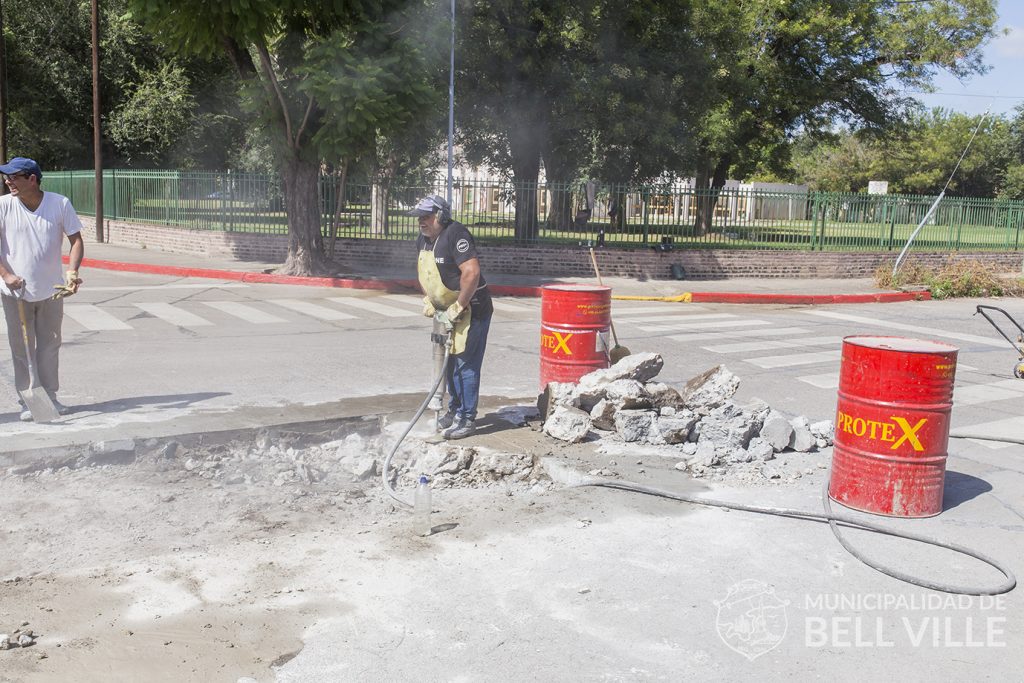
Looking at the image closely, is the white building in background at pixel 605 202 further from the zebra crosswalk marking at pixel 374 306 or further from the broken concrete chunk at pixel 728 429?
the broken concrete chunk at pixel 728 429

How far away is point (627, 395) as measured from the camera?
24.0 ft

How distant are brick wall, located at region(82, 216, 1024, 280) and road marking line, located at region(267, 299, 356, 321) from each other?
5554 millimetres

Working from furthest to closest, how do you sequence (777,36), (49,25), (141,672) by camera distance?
(49,25) < (777,36) < (141,672)

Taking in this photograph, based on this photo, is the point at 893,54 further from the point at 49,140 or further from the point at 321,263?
the point at 49,140

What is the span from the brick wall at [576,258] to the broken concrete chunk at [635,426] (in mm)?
14080

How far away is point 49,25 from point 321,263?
24438 mm

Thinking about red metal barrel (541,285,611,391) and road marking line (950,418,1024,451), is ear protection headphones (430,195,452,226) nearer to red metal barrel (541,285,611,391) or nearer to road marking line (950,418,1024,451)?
red metal barrel (541,285,611,391)

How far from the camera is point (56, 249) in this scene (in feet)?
24.7

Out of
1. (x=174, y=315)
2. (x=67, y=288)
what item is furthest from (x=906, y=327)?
(x=67, y=288)

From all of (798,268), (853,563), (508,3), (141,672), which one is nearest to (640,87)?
(508,3)

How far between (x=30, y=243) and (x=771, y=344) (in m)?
8.93

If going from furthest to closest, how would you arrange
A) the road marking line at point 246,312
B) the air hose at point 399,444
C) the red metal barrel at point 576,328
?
the road marking line at point 246,312 → the red metal barrel at point 576,328 → the air hose at point 399,444

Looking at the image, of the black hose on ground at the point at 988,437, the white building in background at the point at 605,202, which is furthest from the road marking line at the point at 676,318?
the black hose on ground at the point at 988,437

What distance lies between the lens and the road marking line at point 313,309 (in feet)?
46.4
